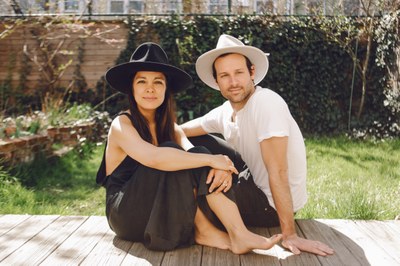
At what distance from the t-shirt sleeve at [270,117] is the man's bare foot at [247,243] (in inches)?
20.4

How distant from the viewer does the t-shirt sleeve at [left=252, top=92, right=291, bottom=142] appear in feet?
8.23

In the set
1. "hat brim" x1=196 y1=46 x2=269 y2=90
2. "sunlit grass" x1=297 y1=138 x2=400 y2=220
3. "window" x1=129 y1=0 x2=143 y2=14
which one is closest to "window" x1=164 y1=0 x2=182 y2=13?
"window" x1=129 y1=0 x2=143 y2=14

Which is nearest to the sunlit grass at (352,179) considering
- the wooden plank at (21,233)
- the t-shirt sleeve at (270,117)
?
the t-shirt sleeve at (270,117)

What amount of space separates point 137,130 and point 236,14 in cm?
575

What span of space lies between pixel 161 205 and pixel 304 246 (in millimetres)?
793

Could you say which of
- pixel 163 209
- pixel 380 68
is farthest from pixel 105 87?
pixel 163 209

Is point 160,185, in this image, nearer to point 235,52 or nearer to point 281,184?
point 281,184

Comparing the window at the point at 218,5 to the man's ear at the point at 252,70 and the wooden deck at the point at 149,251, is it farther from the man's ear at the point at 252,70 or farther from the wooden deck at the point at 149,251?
the wooden deck at the point at 149,251

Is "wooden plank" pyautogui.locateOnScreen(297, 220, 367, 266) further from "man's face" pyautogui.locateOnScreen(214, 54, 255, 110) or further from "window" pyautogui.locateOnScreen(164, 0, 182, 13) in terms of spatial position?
"window" pyautogui.locateOnScreen(164, 0, 182, 13)

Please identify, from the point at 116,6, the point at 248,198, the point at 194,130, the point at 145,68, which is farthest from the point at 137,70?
the point at 116,6

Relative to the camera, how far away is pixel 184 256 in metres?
2.47

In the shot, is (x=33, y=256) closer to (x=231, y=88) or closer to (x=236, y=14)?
(x=231, y=88)

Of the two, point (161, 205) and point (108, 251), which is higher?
point (161, 205)

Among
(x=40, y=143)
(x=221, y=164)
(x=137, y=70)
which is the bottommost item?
(x=40, y=143)
